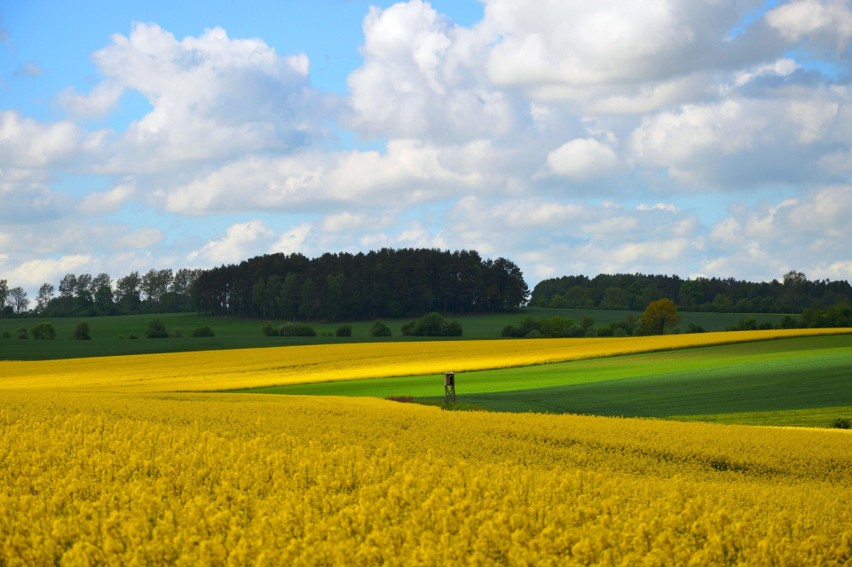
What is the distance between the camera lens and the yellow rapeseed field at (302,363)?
4534cm

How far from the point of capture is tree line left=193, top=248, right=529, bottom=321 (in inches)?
4791

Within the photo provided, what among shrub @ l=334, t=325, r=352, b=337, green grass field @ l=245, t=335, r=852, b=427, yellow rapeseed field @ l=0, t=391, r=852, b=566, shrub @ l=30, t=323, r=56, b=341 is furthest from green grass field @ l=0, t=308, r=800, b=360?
yellow rapeseed field @ l=0, t=391, r=852, b=566

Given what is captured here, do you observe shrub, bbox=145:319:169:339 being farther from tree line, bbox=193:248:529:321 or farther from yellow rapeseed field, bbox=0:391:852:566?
yellow rapeseed field, bbox=0:391:852:566

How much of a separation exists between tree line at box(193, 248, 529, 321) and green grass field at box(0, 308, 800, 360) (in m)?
3.78

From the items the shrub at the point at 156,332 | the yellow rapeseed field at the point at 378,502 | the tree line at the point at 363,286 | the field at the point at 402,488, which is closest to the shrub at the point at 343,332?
the shrub at the point at 156,332

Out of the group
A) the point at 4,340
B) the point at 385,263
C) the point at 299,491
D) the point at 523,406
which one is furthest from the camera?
the point at 385,263

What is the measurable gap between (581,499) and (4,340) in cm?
8245

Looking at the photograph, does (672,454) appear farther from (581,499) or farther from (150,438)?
(150,438)

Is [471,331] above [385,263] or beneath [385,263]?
beneath

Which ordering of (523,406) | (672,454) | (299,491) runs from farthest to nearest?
(523,406) → (672,454) → (299,491)

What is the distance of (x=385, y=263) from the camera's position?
12825 cm

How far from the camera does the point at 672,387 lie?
36.0 meters

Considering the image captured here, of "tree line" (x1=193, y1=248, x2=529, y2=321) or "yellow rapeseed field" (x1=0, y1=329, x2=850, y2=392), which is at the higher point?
"tree line" (x1=193, y1=248, x2=529, y2=321)

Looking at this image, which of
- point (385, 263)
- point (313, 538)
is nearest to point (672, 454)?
point (313, 538)
